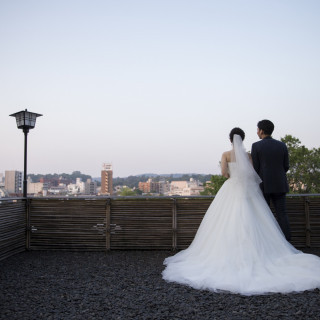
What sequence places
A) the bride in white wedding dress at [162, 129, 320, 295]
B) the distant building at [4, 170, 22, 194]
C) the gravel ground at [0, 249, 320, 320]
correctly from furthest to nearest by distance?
the distant building at [4, 170, 22, 194] < the bride in white wedding dress at [162, 129, 320, 295] < the gravel ground at [0, 249, 320, 320]

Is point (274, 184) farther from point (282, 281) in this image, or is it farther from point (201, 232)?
point (282, 281)

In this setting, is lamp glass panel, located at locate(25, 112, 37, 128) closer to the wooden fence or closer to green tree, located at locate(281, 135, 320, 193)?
the wooden fence

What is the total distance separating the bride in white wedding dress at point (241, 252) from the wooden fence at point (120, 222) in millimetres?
1215

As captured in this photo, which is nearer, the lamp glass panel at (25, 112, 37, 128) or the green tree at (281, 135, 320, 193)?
the lamp glass panel at (25, 112, 37, 128)

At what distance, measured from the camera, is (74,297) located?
355cm

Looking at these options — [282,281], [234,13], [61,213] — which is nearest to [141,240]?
[61,213]

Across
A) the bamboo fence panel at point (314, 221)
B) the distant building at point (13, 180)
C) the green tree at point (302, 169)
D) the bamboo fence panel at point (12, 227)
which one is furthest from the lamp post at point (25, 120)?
the distant building at point (13, 180)

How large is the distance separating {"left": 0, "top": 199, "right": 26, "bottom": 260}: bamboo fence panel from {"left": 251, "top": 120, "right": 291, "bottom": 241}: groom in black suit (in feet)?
14.3

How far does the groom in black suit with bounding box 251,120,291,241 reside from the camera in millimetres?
5016

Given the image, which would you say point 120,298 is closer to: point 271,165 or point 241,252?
point 241,252

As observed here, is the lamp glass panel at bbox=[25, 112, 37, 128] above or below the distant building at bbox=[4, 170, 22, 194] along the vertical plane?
above

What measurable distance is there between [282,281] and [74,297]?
90.0 inches

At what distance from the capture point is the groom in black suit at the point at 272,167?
5016mm

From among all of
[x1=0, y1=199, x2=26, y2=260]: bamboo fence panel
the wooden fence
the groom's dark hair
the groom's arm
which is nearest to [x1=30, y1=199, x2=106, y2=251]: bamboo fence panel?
the wooden fence
